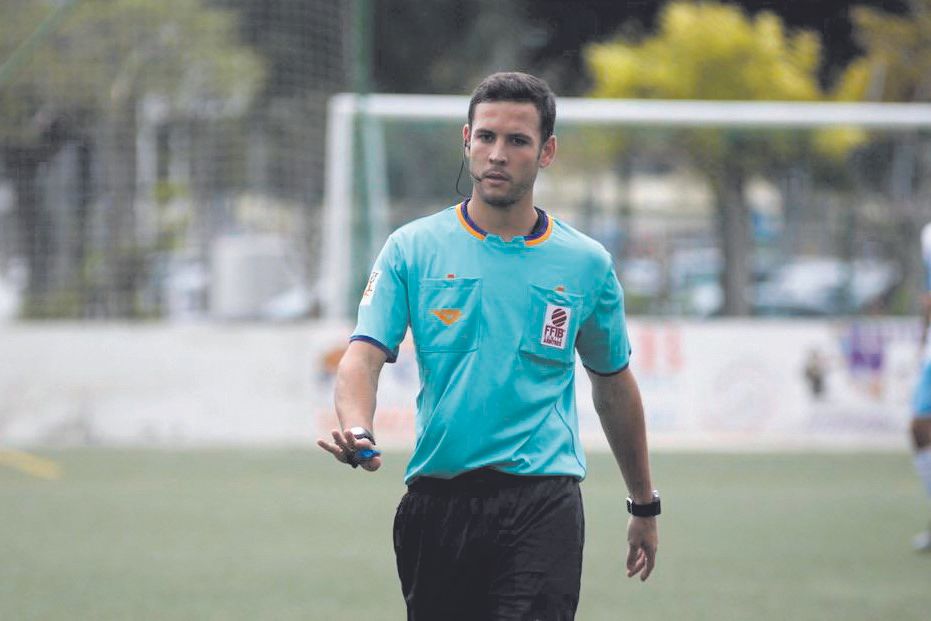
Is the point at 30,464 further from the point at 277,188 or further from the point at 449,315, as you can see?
the point at 449,315

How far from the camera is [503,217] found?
13.2 ft

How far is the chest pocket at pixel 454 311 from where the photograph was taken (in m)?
3.97

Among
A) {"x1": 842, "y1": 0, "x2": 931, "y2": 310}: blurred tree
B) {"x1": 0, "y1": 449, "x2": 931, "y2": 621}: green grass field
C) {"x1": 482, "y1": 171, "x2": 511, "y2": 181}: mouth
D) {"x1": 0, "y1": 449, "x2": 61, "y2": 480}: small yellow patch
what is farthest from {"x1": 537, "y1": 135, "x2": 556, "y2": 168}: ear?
{"x1": 842, "y1": 0, "x2": 931, "y2": 310}: blurred tree

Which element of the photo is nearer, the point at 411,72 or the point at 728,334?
the point at 728,334

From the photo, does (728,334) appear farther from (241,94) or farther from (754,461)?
(241,94)

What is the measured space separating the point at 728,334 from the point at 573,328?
Result: 12.9 meters

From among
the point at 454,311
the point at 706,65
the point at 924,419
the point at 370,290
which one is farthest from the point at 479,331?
the point at 706,65

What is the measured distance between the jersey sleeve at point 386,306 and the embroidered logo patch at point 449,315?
9 cm

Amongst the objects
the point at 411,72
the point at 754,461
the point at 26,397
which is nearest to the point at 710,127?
the point at 754,461

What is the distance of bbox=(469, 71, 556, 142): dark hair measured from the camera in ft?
13.0

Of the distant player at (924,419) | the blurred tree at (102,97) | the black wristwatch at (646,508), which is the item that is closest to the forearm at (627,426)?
the black wristwatch at (646,508)

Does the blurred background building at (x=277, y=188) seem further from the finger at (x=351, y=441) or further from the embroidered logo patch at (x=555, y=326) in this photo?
the finger at (x=351, y=441)

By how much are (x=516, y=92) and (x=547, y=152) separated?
0.20 m

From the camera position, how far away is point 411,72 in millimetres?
34438
